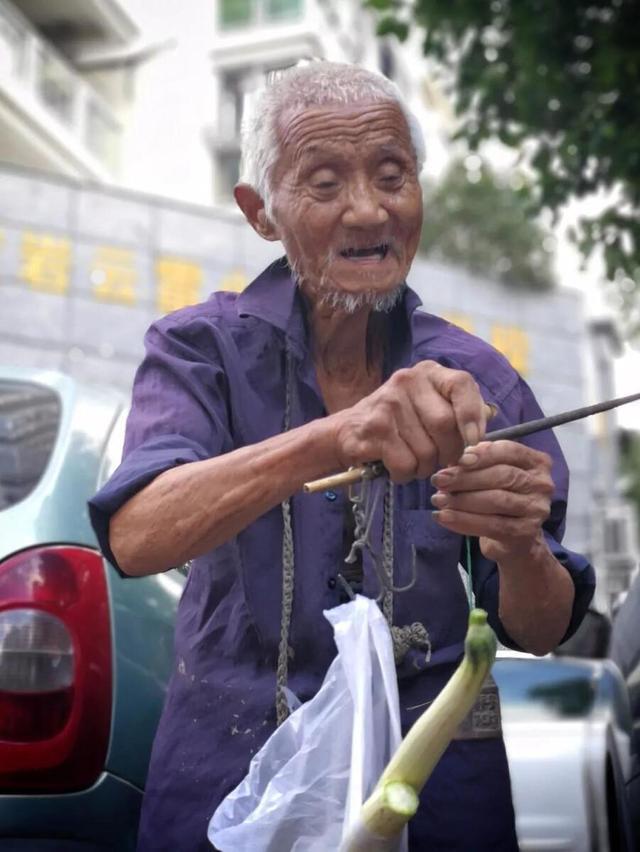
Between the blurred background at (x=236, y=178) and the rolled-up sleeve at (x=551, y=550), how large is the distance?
4.36m

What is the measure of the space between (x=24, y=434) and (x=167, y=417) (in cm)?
93

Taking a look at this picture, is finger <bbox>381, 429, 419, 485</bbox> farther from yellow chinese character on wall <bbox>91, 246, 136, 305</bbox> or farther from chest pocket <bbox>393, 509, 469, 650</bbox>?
yellow chinese character on wall <bbox>91, 246, 136, 305</bbox>

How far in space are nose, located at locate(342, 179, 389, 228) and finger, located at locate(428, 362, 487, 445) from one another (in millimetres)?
374

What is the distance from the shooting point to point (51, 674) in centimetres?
192

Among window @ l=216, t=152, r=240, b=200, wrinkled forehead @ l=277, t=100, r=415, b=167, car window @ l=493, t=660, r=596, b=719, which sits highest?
window @ l=216, t=152, r=240, b=200

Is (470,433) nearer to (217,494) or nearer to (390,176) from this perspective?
(217,494)

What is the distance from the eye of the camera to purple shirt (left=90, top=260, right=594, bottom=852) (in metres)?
1.58

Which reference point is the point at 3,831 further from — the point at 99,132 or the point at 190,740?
the point at 99,132

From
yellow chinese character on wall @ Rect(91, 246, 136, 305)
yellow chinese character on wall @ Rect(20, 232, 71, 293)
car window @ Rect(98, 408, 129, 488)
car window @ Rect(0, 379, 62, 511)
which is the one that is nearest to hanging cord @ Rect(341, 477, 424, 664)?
car window @ Rect(98, 408, 129, 488)

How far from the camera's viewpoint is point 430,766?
125cm

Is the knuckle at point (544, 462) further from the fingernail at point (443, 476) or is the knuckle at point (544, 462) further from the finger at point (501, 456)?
the fingernail at point (443, 476)

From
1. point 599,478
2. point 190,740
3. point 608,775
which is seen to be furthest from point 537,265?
point 190,740

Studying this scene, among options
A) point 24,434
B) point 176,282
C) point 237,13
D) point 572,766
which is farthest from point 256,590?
point 237,13

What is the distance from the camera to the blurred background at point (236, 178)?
6.23 meters
